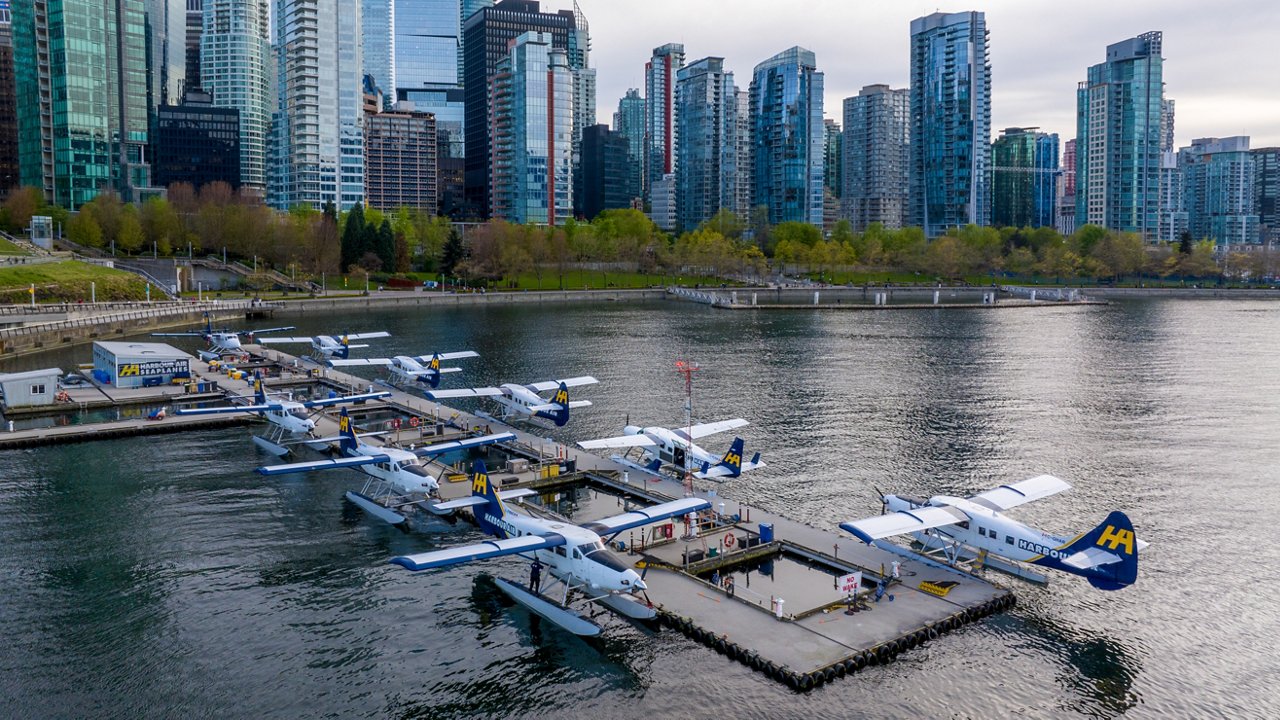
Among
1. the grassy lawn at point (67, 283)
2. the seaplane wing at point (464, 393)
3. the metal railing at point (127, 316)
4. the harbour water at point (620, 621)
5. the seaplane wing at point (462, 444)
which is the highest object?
the grassy lawn at point (67, 283)

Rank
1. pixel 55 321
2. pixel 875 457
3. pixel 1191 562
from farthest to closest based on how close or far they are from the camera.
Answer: pixel 55 321 < pixel 875 457 < pixel 1191 562

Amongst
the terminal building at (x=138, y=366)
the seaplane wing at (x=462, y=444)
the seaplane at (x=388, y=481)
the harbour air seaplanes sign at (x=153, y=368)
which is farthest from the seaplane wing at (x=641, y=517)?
the terminal building at (x=138, y=366)

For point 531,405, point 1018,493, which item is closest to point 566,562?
point 1018,493

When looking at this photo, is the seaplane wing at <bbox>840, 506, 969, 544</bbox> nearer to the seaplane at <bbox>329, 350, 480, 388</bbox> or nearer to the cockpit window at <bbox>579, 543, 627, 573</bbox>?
the cockpit window at <bbox>579, 543, 627, 573</bbox>

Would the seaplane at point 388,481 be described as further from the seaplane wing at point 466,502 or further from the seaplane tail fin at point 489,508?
the seaplane tail fin at point 489,508

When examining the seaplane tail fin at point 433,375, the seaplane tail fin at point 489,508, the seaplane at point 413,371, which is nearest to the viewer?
the seaplane tail fin at point 489,508

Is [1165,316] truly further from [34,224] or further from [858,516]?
[34,224]

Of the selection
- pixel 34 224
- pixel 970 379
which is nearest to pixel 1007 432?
pixel 970 379
